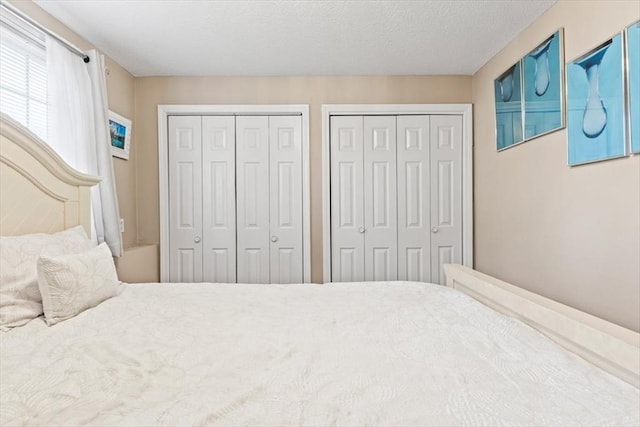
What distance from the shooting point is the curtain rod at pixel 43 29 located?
6.57 feet

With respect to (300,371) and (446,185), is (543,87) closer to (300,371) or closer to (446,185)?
(446,185)

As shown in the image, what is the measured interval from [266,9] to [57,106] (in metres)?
1.37

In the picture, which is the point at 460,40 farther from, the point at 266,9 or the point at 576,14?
the point at 266,9

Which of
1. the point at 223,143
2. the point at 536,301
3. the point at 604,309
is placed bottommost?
the point at 604,309

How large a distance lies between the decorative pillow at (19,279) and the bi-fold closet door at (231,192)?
1817mm

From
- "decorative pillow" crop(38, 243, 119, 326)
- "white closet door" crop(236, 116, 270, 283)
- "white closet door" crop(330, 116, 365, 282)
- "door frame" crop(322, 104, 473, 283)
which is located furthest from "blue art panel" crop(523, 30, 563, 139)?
"decorative pillow" crop(38, 243, 119, 326)

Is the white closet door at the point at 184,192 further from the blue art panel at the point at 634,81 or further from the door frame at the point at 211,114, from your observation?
the blue art panel at the point at 634,81

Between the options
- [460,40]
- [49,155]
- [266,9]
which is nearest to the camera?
[49,155]

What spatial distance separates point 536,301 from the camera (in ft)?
→ 4.95

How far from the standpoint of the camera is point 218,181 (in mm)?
3633

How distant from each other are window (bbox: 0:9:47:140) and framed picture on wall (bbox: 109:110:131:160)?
0.70m

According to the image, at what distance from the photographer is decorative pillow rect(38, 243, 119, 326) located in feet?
5.13

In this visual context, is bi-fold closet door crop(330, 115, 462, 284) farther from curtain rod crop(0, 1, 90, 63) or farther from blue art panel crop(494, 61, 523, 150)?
curtain rod crop(0, 1, 90, 63)

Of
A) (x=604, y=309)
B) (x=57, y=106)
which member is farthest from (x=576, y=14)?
(x=57, y=106)
